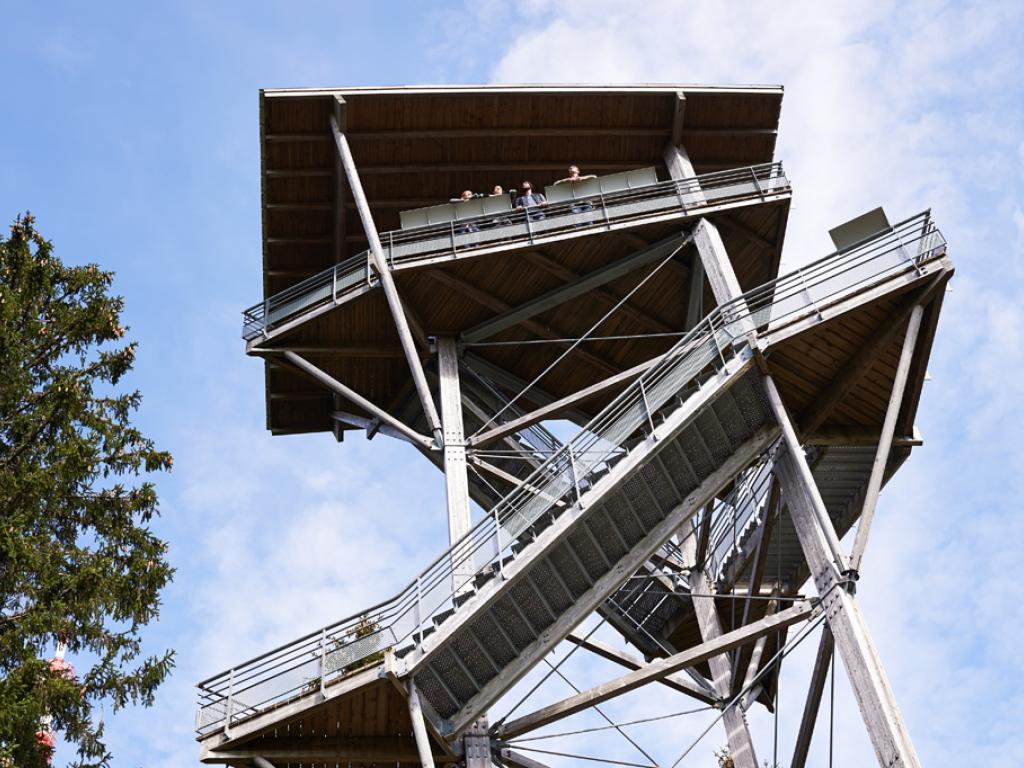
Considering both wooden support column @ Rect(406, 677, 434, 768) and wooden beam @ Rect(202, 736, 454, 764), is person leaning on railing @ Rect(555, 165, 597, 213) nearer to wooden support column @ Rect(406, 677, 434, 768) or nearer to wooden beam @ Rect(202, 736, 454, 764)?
wooden support column @ Rect(406, 677, 434, 768)

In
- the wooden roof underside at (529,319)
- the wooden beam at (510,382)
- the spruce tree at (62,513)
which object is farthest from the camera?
the wooden beam at (510,382)

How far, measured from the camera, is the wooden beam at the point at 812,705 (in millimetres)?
19281

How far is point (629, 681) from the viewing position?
19.3m

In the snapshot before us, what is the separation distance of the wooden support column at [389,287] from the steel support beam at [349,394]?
1.26 ft

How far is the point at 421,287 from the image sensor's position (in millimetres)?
23953

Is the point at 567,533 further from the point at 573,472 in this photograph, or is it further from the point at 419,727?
the point at 419,727

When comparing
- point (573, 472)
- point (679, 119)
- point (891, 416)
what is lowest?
point (573, 472)

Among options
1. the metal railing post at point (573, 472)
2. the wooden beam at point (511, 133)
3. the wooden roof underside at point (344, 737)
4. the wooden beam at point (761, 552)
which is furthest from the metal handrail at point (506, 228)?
the wooden roof underside at point (344, 737)

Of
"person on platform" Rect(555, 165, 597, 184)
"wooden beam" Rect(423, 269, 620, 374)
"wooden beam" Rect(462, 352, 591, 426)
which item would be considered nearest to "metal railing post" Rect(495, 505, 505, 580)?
"wooden beam" Rect(423, 269, 620, 374)

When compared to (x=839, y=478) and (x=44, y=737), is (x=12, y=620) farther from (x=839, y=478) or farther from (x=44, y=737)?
(x=839, y=478)

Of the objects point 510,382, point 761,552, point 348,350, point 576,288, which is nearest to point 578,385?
point 510,382

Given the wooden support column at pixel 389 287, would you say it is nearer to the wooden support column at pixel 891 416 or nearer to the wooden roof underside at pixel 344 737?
the wooden roof underside at pixel 344 737

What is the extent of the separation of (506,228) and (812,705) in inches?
369

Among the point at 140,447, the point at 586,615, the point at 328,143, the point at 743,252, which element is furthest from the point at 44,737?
the point at 743,252
